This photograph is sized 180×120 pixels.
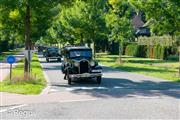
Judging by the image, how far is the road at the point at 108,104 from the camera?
1146 centimetres

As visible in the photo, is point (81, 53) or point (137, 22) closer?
point (81, 53)

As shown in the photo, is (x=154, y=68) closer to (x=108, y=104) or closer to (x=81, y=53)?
(x=81, y=53)

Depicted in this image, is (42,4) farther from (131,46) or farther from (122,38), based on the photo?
(131,46)

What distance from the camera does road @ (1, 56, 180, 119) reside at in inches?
451

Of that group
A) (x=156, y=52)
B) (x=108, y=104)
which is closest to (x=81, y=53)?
(x=108, y=104)

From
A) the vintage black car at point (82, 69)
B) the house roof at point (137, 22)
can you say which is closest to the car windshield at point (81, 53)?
the vintage black car at point (82, 69)

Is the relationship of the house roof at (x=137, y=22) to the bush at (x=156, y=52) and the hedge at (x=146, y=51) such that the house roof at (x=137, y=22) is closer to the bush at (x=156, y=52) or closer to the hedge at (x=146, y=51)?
the hedge at (x=146, y=51)

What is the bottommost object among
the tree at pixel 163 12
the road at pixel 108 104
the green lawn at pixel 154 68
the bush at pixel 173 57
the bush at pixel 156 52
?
the road at pixel 108 104

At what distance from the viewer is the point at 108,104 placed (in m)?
13.5

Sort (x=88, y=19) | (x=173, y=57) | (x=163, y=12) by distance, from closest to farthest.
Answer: (x=163, y=12) → (x=173, y=57) → (x=88, y=19)

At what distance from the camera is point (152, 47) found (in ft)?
168

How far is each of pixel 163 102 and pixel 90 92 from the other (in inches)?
154

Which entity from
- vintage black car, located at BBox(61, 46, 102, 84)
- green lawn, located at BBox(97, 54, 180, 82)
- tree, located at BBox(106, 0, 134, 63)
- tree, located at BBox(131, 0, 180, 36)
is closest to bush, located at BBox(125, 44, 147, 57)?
tree, located at BBox(106, 0, 134, 63)

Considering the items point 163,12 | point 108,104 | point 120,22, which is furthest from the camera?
point 120,22
